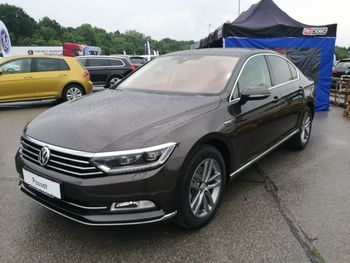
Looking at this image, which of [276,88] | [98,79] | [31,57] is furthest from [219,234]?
[98,79]

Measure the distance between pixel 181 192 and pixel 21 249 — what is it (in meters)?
1.39

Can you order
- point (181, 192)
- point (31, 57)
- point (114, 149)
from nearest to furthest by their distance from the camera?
point (114, 149), point (181, 192), point (31, 57)

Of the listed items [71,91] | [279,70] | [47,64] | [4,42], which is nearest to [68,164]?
[279,70]

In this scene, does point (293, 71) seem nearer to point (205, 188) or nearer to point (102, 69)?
point (205, 188)

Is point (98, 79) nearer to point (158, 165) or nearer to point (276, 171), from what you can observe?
point (276, 171)

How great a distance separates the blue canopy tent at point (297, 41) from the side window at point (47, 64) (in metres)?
4.95

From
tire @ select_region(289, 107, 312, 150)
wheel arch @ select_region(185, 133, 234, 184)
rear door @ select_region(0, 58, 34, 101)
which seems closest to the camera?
wheel arch @ select_region(185, 133, 234, 184)

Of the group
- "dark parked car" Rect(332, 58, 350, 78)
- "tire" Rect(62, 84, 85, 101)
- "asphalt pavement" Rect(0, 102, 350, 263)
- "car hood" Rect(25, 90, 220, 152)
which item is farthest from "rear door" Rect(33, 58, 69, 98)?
"dark parked car" Rect(332, 58, 350, 78)

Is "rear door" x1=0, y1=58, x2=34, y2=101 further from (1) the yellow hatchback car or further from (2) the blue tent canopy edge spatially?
(2) the blue tent canopy edge

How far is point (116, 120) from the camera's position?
2.94m

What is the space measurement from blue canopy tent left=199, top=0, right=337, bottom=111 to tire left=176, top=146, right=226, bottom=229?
6.80 meters

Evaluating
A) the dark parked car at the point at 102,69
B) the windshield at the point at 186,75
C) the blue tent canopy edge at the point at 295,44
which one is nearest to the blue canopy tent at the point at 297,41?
the blue tent canopy edge at the point at 295,44

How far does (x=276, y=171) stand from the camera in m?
4.68

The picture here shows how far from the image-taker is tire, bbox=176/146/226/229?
2797mm
